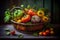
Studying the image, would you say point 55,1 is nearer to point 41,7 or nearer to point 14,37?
point 41,7

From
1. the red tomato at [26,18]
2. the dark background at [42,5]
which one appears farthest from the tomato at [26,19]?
the dark background at [42,5]

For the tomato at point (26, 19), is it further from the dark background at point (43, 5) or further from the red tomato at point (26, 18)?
the dark background at point (43, 5)

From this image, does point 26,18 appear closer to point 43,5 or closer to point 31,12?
point 31,12

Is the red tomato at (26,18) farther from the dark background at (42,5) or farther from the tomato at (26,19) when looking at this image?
the dark background at (42,5)

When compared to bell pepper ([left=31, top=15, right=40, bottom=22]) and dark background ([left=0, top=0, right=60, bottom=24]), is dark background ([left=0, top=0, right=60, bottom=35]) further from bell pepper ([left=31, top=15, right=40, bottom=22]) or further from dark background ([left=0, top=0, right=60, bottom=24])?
bell pepper ([left=31, top=15, right=40, bottom=22])

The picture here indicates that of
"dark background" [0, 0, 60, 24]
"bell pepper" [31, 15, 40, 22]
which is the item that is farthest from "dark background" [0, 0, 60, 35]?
"bell pepper" [31, 15, 40, 22]

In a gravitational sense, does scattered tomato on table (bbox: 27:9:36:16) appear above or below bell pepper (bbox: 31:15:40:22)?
above

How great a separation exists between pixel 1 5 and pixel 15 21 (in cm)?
19

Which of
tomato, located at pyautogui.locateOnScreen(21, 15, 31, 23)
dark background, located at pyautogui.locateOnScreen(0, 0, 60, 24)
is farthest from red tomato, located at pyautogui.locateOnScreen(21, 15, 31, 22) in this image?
dark background, located at pyautogui.locateOnScreen(0, 0, 60, 24)

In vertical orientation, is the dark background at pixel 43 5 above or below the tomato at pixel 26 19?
above

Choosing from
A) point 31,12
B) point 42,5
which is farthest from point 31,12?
point 42,5

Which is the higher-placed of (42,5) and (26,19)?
(42,5)

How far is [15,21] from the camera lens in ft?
5.51

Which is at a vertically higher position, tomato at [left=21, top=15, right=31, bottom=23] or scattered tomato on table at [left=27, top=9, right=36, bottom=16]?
scattered tomato on table at [left=27, top=9, right=36, bottom=16]
